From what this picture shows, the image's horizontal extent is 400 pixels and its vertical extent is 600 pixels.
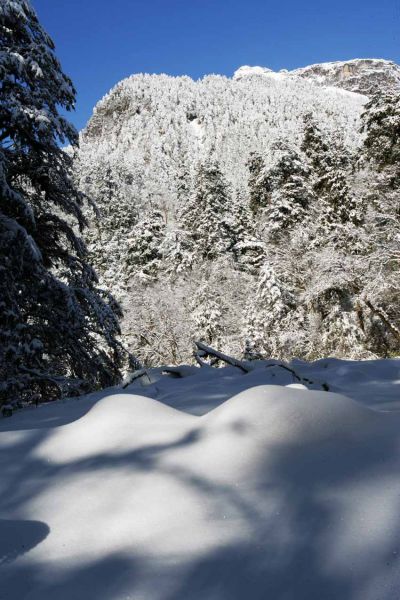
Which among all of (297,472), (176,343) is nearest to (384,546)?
(297,472)

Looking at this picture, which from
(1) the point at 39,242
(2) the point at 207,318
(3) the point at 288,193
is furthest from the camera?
(3) the point at 288,193

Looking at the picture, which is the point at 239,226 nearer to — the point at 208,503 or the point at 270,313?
the point at 270,313

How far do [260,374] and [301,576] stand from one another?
2.79m

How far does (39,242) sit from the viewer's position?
6.86 metres

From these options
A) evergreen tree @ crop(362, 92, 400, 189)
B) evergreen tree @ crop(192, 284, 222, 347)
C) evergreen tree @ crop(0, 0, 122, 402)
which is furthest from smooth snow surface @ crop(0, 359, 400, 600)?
evergreen tree @ crop(192, 284, 222, 347)

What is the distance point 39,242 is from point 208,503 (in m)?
6.43

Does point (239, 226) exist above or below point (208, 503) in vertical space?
above

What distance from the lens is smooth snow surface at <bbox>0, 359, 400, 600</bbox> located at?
971 mm

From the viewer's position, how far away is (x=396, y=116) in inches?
556

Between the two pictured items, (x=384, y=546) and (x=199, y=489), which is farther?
(x=199, y=489)

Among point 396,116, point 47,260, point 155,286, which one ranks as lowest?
point 47,260

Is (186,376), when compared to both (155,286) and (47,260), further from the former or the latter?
(155,286)

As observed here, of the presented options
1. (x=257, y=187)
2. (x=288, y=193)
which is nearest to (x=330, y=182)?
(x=288, y=193)

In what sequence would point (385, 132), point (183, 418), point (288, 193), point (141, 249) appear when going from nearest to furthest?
point (183, 418)
point (385, 132)
point (288, 193)
point (141, 249)
